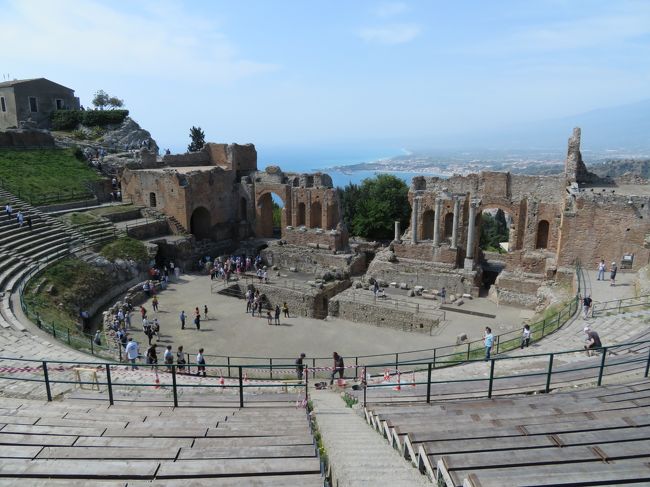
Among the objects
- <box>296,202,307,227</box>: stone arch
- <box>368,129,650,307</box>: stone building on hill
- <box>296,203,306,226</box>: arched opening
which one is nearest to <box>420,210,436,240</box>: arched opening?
<box>368,129,650,307</box>: stone building on hill

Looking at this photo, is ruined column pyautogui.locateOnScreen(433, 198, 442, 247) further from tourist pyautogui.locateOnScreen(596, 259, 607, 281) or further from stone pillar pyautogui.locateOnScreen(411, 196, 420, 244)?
tourist pyautogui.locateOnScreen(596, 259, 607, 281)

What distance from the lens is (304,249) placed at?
32594 mm

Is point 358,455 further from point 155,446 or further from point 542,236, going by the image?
point 542,236

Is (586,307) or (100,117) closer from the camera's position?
(586,307)

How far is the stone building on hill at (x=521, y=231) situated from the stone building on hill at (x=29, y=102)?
120 feet

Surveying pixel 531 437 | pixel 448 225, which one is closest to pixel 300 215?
pixel 448 225

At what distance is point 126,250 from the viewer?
27.9 m

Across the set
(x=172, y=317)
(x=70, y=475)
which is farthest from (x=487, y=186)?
(x=70, y=475)

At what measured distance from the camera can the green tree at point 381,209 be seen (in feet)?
148

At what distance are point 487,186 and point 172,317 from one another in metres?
19.7

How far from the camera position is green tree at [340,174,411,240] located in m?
45.1

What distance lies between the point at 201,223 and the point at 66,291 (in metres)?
14.8

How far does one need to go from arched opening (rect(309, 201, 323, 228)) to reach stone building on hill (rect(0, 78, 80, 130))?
2811cm

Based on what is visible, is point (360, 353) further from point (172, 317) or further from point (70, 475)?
point (70, 475)
